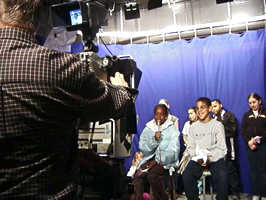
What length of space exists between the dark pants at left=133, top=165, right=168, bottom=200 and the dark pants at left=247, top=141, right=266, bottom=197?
1247mm

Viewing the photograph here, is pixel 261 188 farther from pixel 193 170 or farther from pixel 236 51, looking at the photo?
pixel 236 51

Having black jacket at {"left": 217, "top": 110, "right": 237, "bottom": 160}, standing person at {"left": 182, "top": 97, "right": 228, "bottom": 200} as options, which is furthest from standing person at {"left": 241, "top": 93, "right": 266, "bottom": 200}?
standing person at {"left": 182, "top": 97, "right": 228, "bottom": 200}

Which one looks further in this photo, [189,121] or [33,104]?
[189,121]

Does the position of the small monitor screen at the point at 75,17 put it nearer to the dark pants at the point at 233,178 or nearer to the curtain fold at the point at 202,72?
the curtain fold at the point at 202,72

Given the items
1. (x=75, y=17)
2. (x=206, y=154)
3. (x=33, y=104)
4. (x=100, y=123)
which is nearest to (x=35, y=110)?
(x=33, y=104)

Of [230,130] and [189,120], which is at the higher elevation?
[189,120]

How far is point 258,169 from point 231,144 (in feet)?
1.56

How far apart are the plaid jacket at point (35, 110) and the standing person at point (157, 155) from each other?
2.78 m

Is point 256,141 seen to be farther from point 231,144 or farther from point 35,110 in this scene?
point 35,110

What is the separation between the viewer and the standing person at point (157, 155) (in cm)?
350

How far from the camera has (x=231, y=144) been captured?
4.14m

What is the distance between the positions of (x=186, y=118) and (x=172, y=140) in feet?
3.52

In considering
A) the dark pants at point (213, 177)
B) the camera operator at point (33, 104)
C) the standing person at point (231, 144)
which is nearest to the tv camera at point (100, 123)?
the camera operator at point (33, 104)

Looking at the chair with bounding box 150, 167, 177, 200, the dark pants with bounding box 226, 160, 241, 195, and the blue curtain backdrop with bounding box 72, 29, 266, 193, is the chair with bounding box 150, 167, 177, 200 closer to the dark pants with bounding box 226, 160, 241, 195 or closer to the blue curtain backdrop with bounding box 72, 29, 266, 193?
the dark pants with bounding box 226, 160, 241, 195
